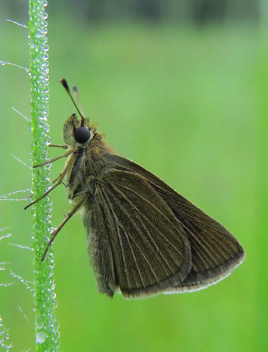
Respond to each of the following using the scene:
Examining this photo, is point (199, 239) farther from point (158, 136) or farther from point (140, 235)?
point (158, 136)

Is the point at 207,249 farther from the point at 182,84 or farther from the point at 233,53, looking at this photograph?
the point at 233,53

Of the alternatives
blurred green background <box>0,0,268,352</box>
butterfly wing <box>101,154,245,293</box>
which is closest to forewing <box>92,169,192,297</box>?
butterfly wing <box>101,154,245,293</box>

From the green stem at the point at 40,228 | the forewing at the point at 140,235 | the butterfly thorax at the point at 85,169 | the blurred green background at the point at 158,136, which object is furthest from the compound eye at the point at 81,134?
the green stem at the point at 40,228

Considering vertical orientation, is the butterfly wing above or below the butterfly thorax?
below

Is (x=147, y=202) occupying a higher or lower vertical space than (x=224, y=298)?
higher

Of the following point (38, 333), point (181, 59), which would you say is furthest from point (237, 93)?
point (38, 333)

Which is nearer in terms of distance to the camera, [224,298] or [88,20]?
[224,298]

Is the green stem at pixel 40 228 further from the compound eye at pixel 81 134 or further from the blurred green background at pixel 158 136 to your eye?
the compound eye at pixel 81 134

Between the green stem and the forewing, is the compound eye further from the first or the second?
the green stem
